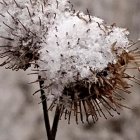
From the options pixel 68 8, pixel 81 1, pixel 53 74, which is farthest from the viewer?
pixel 81 1

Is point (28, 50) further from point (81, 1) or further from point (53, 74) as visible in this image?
A: point (81, 1)

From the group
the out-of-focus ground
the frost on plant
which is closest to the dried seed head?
the frost on plant

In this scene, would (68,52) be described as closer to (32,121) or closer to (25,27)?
(25,27)

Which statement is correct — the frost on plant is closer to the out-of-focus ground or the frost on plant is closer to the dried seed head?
the dried seed head

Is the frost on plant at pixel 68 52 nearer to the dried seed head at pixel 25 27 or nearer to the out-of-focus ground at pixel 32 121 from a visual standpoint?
the dried seed head at pixel 25 27

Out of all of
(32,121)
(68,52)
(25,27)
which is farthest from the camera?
(32,121)

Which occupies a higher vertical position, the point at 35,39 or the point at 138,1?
the point at 138,1

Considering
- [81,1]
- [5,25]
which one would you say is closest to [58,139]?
[81,1]

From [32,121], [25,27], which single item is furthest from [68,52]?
[32,121]

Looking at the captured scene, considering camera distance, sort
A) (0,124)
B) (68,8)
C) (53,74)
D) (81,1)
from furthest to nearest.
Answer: (81,1) → (0,124) → (68,8) → (53,74)
